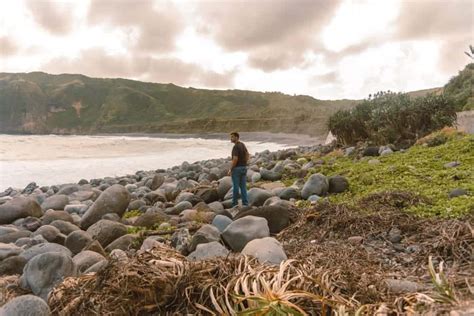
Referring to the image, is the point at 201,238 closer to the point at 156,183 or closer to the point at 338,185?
the point at 338,185

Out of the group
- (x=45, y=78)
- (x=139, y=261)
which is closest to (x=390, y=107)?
(x=139, y=261)

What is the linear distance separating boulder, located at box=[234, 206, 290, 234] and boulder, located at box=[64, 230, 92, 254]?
234 cm

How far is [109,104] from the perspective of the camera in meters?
149

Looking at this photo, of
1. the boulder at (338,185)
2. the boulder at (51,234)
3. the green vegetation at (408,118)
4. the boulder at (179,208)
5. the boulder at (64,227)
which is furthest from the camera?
the green vegetation at (408,118)

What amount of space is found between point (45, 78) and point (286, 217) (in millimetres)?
187178

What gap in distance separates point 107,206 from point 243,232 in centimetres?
415

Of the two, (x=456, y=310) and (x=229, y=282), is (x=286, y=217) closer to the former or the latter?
(x=229, y=282)

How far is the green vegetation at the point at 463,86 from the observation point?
20366 millimetres

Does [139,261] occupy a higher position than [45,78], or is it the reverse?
[45,78]

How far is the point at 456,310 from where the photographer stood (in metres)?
1.35

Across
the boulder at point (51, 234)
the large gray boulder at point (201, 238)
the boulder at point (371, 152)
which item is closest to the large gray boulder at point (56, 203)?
the boulder at point (51, 234)

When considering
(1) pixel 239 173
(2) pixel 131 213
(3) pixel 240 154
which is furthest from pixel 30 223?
(3) pixel 240 154

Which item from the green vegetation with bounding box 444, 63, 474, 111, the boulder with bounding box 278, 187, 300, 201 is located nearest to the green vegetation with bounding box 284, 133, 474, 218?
the boulder with bounding box 278, 187, 300, 201

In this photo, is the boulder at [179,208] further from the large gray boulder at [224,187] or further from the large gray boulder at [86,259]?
the large gray boulder at [86,259]
